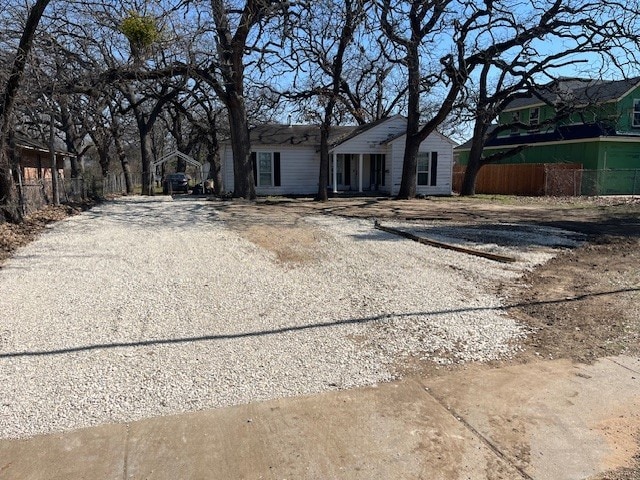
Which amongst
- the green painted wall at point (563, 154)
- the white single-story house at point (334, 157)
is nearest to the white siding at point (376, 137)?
the white single-story house at point (334, 157)

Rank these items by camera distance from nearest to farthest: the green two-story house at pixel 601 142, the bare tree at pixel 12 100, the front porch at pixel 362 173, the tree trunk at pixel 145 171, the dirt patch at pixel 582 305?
the dirt patch at pixel 582 305
the bare tree at pixel 12 100
the front porch at pixel 362 173
the green two-story house at pixel 601 142
the tree trunk at pixel 145 171

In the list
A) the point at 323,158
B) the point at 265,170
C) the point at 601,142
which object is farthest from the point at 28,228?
the point at 601,142

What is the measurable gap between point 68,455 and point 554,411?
3306 millimetres

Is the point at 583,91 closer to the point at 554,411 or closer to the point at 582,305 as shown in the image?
the point at 582,305

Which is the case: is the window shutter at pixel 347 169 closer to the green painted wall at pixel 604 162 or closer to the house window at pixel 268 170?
the house window at pixel 268 170

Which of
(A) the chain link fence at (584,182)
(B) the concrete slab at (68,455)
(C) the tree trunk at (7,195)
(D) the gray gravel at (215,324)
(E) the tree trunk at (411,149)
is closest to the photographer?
(B) the concrete slab at (68,455)

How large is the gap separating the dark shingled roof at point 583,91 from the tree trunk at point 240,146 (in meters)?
11.8

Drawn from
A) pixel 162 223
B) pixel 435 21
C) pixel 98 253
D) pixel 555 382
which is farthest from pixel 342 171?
pixel 555 382

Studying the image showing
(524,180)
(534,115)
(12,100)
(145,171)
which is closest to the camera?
(12,100)

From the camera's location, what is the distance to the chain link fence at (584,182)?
26656 mm

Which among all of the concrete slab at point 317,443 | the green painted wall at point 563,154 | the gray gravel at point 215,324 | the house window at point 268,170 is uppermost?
the green painted wall at point 563,154

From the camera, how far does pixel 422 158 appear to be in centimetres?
2542

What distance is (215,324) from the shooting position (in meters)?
5.09

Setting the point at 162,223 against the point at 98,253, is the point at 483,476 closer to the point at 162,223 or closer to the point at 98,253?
the point at 98,253
